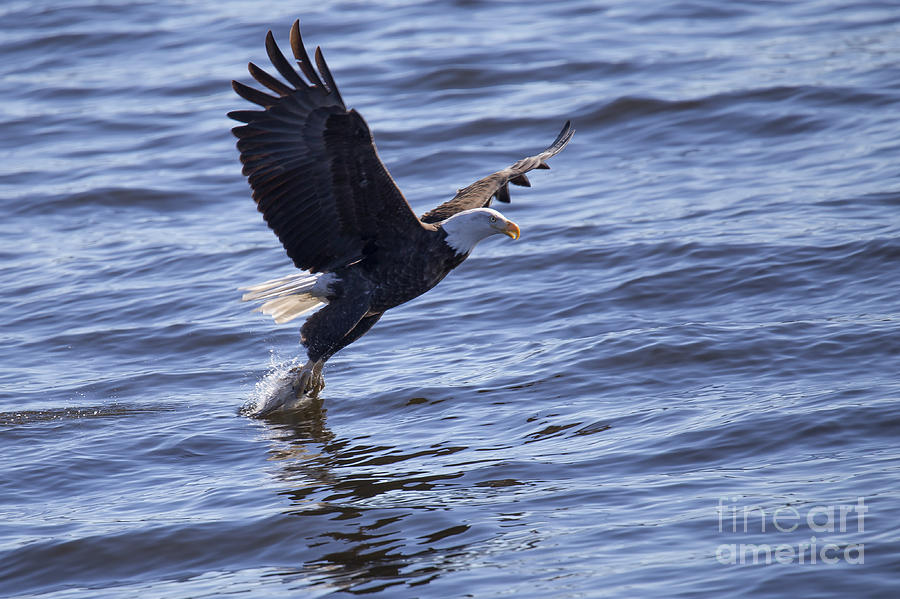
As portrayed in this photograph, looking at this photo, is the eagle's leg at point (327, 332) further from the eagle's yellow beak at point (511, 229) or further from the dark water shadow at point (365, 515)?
the eagle's yellow beak at point (511, 229)

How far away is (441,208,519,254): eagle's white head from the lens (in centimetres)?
568

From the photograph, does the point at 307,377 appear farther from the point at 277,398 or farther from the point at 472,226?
the point at 472,226

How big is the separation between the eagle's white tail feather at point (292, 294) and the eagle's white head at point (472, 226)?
0.66m

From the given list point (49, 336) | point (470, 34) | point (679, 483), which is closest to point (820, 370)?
point (679, 483)

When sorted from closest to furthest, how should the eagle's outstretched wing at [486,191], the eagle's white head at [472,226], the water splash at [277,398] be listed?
the eagle's white head at [472,226]
the water splash at [277,398]
the eagle's outstretched wing at [486,191]

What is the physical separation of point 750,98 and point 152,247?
567cm

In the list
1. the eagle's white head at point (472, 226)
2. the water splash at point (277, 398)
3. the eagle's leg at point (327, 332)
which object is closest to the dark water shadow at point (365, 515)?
the water splash at point (277, 398)

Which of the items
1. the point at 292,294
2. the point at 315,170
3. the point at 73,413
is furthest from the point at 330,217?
the point at 73,413

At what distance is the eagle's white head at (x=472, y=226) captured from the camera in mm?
5680

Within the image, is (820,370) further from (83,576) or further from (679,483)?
(83,576)

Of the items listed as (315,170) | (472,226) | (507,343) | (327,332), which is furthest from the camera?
(507,343)

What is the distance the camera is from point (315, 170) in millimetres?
5309

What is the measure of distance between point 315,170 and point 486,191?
1.36 metres

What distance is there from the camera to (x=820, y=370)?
5.70 m
